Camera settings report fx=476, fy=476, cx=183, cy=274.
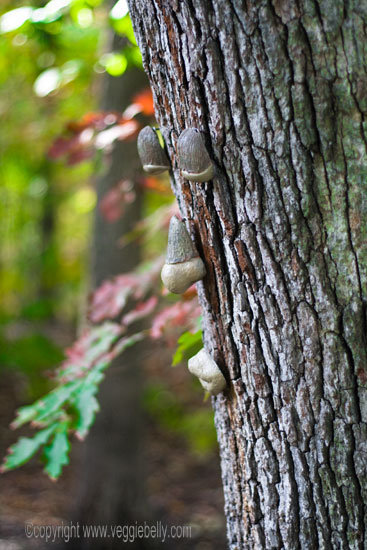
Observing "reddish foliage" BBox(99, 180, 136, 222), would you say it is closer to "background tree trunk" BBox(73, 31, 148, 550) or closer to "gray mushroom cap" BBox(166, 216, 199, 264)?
"gray mushroom cap" BBox(166, 216, 199, 264)

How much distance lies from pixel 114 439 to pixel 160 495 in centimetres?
177

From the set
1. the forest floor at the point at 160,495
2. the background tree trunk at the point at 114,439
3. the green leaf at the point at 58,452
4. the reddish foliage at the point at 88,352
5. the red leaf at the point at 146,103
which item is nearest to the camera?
the green leaf at the point at 58,452

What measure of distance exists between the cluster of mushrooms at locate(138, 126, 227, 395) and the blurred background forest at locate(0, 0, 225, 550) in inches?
13.6

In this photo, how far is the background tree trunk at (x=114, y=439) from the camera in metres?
4.53

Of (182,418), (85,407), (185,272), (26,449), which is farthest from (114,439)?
(185,272)

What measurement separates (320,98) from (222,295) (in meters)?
0.59

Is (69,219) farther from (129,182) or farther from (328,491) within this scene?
(328,491)

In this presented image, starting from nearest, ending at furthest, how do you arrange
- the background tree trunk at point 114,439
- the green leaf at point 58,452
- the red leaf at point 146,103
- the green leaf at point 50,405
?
the green leaf at point 58,452
the green leaf at point 50,405
the red leaf at point 146,103
the background tree trunk at point 114,439

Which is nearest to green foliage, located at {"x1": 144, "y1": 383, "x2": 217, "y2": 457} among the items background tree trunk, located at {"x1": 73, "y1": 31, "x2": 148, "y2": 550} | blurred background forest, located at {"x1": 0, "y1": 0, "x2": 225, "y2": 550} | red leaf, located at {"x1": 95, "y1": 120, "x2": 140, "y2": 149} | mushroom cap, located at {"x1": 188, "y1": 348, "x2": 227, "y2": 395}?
blurred background forest, located at {"x1": 0, "y1": 0, "x2": 225, "y2": 550}

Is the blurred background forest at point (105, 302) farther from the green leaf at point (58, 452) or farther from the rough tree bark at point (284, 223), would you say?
the rough tree bark at point (284, 223)

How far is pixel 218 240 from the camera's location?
1.37 m

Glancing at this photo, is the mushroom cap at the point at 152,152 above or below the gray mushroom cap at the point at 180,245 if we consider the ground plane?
above

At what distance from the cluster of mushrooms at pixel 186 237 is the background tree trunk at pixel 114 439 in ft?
9.80

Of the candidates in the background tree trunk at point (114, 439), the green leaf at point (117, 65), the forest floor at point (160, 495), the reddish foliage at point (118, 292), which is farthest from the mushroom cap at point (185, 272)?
the forest floor at point (160, 495)
